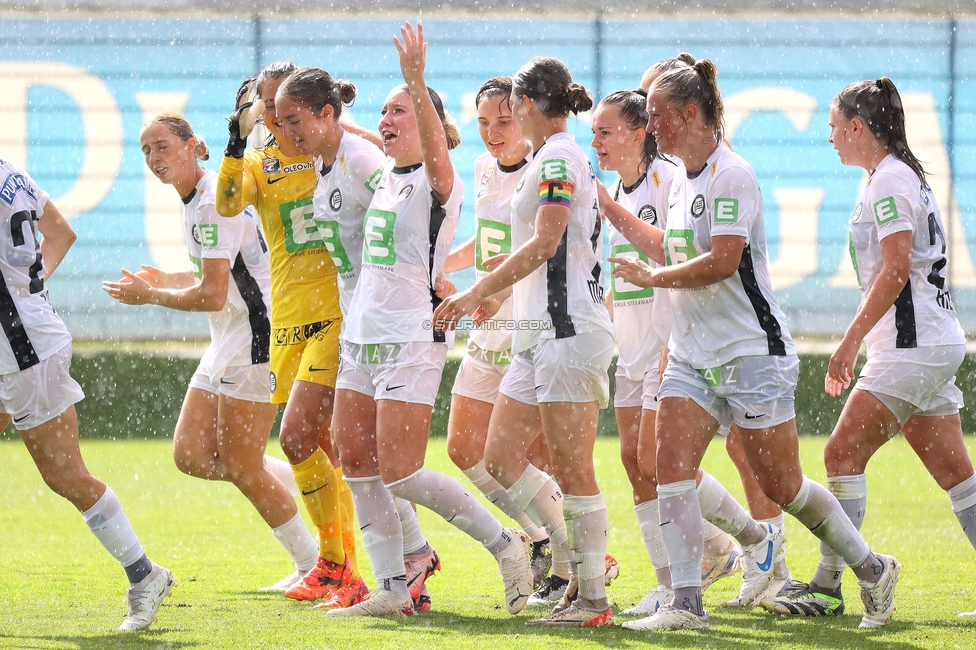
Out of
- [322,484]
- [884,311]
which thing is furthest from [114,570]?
[884,311]

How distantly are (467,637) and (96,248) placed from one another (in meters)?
11.5

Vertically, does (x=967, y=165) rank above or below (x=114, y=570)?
above

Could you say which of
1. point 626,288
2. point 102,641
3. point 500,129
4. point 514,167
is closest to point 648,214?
point 626,288

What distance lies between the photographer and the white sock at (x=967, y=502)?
4.59 metres

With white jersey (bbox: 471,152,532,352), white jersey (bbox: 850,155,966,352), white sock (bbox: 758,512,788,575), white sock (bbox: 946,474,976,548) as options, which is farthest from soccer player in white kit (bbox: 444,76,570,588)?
white sock (bbox: 946,474,976,548)

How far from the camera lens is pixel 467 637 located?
4109 millimetres

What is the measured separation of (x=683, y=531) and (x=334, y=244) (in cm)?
192

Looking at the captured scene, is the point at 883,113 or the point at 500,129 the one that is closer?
the point at 883,113

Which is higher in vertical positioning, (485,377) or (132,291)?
(132,291)

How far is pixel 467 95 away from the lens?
14.9 meters

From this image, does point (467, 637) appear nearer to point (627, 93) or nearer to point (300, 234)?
point (300, 234)

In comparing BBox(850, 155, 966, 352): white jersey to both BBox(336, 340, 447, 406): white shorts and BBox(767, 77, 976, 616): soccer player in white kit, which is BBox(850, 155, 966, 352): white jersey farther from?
BBox(336, 340, 447, 406): white shorts

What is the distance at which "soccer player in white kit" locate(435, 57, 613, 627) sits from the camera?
13.7 ft

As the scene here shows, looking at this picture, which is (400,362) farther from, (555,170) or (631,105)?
(631,105)
